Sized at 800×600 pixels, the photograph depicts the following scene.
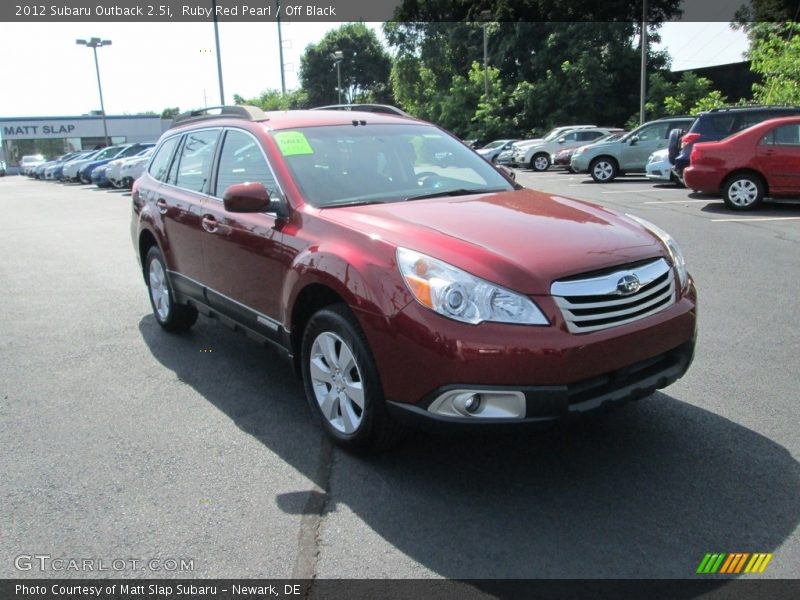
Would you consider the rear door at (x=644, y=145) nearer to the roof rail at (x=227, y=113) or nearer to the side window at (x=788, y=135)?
the side window at (x=788, y=135)

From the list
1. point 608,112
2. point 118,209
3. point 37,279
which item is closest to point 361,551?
point 37,279

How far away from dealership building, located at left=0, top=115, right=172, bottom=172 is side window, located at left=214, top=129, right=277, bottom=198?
231 ft

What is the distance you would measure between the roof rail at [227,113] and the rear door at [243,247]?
15 cm

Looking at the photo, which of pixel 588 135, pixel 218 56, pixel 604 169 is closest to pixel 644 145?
pixel 604 169

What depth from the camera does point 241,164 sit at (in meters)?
4.70

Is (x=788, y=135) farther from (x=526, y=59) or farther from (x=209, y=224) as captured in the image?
(x=526, y=59)

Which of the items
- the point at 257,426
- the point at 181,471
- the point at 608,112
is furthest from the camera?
the point at 608,112

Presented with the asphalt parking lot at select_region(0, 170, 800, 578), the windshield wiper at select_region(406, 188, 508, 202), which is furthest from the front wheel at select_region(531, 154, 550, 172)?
the windshield wiper at select_region(406, 188, 508, 202)

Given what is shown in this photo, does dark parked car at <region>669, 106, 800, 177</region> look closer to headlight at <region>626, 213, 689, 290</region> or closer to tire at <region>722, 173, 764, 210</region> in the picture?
tire at <region>722, 173, 764, 210</region>

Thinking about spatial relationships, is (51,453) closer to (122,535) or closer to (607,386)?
(122,535)

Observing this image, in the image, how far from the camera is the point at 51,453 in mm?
3955

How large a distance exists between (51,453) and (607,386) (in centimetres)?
296

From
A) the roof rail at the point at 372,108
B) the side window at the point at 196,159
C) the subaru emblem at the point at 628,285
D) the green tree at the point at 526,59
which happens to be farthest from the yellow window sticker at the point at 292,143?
the green tree at the point at 526,59

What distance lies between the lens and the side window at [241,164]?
14.5 feet
